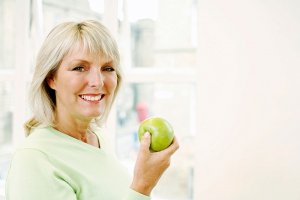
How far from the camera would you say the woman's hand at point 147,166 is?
1090mm

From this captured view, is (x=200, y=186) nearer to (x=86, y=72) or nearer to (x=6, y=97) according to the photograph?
(x=86, y=72)

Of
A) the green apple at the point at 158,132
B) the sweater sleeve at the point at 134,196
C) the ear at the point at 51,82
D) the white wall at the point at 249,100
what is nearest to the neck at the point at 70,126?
the ear at the point at 51,82

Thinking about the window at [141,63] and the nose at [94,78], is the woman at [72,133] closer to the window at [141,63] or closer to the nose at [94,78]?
the nose at [94,78]

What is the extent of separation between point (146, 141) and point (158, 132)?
2.0 inches

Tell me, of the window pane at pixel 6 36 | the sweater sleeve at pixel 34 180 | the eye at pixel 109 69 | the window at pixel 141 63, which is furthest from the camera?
the window pane at pixel 6 36

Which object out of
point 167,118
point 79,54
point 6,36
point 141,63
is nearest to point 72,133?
point 79,54

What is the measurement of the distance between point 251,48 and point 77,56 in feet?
2.38

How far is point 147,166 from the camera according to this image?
1108 mm

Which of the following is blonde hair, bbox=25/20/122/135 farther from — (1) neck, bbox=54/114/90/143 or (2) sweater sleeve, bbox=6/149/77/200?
(2) sweater sleeve, bbox=6/149/77/200

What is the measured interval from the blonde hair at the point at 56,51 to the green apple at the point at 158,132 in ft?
0.76

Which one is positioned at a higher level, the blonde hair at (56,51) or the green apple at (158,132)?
the blonde hair at (56,51)

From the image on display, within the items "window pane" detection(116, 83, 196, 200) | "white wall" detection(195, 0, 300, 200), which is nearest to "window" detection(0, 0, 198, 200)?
"window pane" detection(116, 83, 196, 200)

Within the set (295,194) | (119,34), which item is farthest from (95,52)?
(119,34)

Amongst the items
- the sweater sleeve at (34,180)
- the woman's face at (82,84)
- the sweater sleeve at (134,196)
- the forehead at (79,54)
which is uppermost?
the forehead at (79,54)
